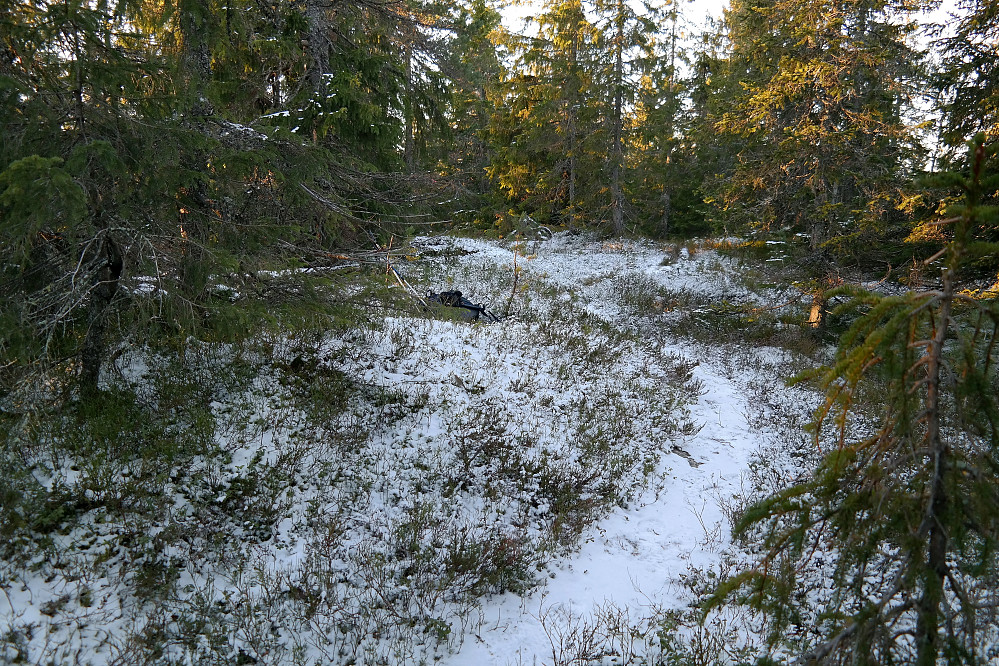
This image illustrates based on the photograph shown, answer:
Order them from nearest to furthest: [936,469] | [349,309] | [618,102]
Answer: [936,469] < [349,309] < [618,102]

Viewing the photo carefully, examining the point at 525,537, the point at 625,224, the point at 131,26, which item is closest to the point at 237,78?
the point at 131,26

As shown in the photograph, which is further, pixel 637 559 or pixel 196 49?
pixel 196 49

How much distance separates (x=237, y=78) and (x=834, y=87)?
39.9 feet

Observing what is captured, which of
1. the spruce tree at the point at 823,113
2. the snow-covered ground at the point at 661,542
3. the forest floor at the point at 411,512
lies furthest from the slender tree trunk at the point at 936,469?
the spruce tree at the point at 823,113

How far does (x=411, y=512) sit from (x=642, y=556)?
2.65 meters

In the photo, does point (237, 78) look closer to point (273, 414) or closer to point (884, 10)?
point (273, 414)

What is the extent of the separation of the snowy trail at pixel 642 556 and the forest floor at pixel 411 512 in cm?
3

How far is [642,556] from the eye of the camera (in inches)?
213

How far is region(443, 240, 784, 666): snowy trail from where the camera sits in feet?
14.2

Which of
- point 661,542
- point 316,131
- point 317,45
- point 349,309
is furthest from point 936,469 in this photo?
point 317,45

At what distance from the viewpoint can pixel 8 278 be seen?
4.56m

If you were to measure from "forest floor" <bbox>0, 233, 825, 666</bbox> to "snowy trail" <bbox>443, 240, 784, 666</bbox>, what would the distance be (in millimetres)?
28

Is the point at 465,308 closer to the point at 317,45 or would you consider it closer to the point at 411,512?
the point at 317,45

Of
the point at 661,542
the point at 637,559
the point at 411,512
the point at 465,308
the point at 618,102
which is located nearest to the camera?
the point at 637,559
